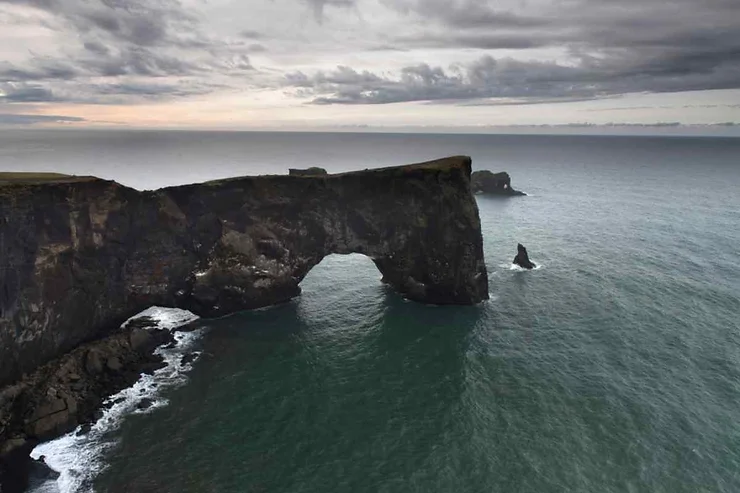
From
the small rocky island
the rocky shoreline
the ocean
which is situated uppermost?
the small rocky island

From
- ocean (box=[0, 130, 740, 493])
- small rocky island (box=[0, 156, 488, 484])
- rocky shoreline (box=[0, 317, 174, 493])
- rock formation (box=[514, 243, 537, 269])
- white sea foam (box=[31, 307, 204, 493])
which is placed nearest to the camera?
white sea foam (box=[31, 307, 204, 493])

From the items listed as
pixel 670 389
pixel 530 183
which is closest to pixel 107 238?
pixel 670 389

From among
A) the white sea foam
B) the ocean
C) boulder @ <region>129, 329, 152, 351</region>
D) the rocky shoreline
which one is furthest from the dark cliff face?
the white sea foam

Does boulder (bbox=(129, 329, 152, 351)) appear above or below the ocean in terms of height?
above

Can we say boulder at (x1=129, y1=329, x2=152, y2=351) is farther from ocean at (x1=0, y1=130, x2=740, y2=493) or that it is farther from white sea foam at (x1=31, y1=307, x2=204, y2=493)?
ocean at (x1=0, y1=130, x2=740, y2=493)

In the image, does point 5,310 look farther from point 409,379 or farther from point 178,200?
point 409,379

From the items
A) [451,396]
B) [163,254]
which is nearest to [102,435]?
[163,254]

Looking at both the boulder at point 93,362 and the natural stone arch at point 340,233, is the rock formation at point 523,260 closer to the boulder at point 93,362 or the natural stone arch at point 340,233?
the natural stone arch at point 340,233

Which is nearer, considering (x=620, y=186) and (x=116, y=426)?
(x=116, y=426)
